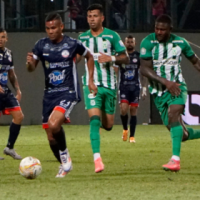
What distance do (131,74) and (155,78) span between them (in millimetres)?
5323

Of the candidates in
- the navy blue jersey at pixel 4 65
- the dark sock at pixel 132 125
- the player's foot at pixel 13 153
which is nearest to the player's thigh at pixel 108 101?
the player's foot at pixel 13 153

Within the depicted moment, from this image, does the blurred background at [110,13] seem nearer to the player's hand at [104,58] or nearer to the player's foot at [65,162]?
the player's hand at [104,58]

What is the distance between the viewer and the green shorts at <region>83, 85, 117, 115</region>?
714 centimetres

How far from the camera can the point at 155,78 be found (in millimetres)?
7168

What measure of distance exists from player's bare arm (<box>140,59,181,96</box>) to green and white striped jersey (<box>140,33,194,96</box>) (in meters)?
0.08

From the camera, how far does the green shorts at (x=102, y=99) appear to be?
714 cm

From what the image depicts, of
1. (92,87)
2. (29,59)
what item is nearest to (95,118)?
(92,87)

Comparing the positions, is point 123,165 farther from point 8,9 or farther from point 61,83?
point 8,9

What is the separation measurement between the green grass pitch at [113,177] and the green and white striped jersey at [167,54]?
1.14 m

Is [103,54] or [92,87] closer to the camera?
[92,87]

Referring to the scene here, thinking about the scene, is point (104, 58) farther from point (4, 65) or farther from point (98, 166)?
point (4, 65)

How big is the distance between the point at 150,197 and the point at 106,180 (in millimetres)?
1190

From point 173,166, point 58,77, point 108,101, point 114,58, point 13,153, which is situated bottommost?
point 13,153

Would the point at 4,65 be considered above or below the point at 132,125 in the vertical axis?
above
